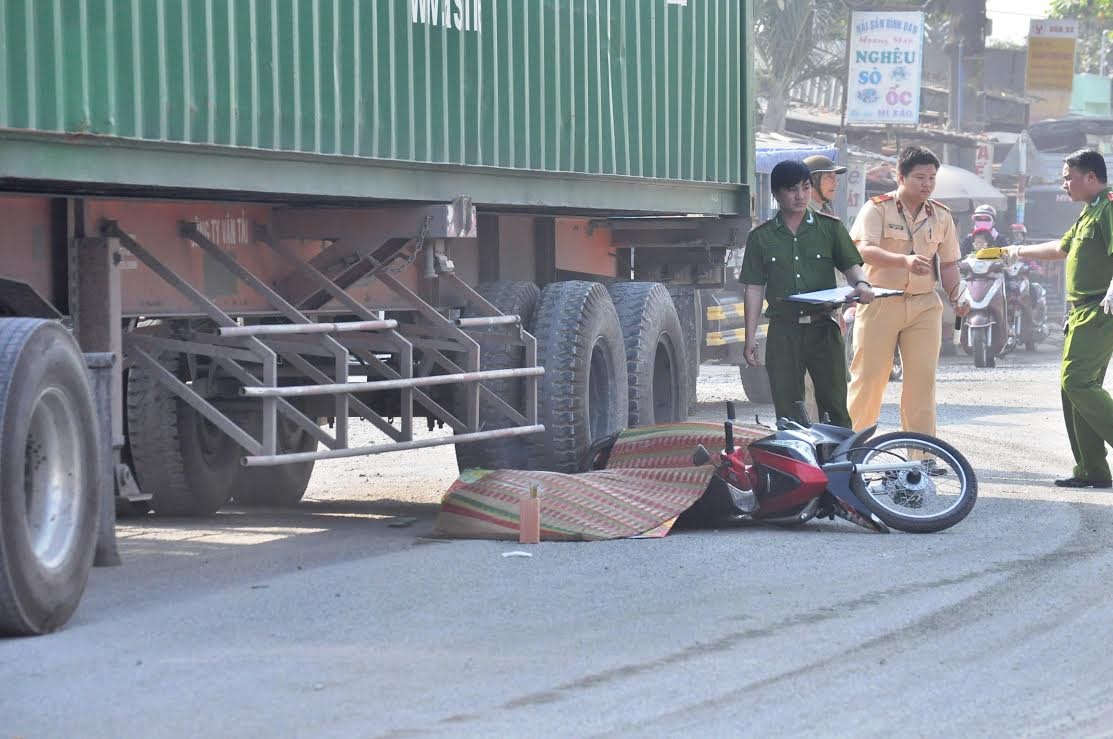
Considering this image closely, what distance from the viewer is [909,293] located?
10.5m

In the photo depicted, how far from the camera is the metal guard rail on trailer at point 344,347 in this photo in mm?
8086

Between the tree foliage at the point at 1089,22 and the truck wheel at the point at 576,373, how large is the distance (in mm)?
31674

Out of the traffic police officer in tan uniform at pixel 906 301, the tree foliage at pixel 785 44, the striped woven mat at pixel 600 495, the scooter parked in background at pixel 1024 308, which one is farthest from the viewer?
the tree foliage at pixel 785 44

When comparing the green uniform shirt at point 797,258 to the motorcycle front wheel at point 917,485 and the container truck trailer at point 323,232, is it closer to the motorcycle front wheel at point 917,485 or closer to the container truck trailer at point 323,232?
the container truck trailer at point 323,232

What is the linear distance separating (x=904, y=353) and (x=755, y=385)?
7847 mm

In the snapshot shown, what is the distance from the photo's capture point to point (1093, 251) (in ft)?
34.9

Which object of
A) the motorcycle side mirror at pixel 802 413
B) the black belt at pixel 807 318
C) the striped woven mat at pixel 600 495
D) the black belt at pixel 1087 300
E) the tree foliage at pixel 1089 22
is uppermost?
the tree foliage at pixel 1089 22

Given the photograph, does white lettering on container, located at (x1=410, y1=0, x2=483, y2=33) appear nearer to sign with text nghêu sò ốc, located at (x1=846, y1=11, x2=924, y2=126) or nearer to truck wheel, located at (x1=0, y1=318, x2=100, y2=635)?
truck wheel, located at (x1=0, y1=318, x2=100, y2=635)

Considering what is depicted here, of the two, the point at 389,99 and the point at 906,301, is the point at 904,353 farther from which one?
the point at 389,99

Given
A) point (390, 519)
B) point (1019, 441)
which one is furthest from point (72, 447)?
point (1019, 441)

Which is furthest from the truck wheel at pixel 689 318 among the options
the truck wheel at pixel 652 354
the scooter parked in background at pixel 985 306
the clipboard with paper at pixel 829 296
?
the scooter parked in background at pixel 985 306

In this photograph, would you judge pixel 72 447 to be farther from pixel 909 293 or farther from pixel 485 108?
pixel 909 293

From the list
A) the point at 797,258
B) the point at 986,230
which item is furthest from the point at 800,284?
the point at 986,230

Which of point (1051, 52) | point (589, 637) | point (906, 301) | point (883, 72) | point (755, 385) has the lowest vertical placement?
point (755, 385)
